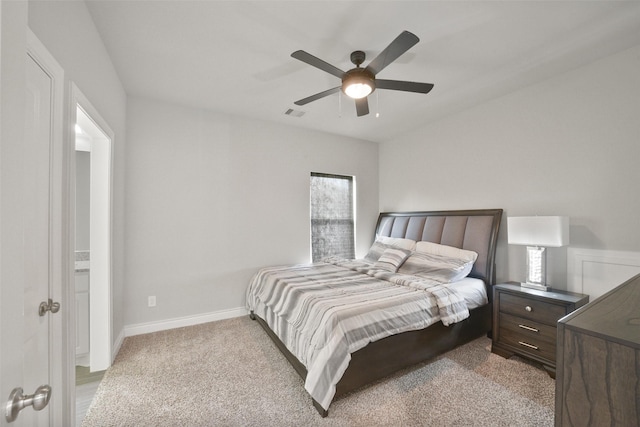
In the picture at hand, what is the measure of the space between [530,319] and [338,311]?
183cm

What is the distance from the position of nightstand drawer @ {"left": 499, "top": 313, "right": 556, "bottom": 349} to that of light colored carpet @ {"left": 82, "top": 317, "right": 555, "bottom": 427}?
26cm

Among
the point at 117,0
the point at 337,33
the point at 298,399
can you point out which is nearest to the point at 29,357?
the point at 298,399

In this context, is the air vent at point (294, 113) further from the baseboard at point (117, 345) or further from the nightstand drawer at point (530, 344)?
the nightstand drawer at point (530, 344)

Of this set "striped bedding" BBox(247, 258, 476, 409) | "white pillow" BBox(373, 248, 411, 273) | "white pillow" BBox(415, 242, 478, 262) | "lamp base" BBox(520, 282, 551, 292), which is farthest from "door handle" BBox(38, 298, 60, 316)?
"lamp base" BBox(520, 282, 551, 292)

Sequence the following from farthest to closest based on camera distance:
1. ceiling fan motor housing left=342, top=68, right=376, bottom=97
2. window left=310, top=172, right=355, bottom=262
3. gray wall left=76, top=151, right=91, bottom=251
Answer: window left=310, top=172, right=355, bottom=262, gray wall left=76, top=151, right=91, bottom=251, ceiling fan motor housing left=342, top=68, right=376, bottom=97

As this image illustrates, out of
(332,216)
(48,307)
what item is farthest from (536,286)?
(48,307)

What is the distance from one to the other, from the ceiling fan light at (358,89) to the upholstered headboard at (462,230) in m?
2.12

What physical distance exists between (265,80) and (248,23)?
2.55 ft

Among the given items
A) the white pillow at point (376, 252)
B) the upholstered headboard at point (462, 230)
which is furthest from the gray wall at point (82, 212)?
the upholstered headboard at point (462, 230)

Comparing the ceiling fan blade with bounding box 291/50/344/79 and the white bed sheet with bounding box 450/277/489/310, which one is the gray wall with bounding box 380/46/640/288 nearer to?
the white bed sheet with bounding box 450/277/489/310

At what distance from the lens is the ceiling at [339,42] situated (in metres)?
1.82

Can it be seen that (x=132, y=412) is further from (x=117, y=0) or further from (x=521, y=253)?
(x=521, y=253)

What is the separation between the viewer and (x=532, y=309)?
2.36m

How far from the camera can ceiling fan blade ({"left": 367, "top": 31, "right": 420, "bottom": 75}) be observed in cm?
162
